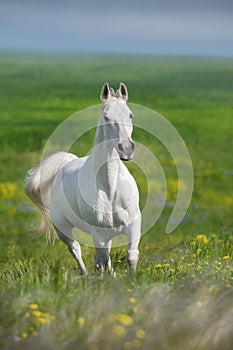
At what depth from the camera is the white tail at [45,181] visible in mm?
8648

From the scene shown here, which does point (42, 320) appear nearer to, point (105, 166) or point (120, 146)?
point (120, 146)

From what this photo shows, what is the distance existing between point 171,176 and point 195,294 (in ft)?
51.8

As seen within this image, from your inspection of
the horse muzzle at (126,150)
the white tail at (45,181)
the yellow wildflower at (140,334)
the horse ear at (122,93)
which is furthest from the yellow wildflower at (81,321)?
the white tail at (45,181)

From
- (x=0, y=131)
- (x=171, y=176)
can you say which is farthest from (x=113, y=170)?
(x=0, y=131)

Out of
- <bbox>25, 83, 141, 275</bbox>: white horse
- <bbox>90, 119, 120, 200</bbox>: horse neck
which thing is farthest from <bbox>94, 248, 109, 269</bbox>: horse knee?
<bbox>90, 119, 120, 200</bbox>: horse neck

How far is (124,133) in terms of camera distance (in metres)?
6.44

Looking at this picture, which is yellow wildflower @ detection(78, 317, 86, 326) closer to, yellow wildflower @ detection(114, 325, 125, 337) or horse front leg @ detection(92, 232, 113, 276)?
yellow wildflower @ detection(114, 325, 125, 337)

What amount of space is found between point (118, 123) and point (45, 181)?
249 centimetres

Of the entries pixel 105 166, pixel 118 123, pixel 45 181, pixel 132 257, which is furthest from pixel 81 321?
pixel 45 181

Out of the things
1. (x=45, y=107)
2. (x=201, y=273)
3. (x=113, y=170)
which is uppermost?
(x=113, y=170)

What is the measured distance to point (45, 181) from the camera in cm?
877

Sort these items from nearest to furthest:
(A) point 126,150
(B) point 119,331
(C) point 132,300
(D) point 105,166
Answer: (B) point 119,331, (C) point 132,300, (A) point 126,150, (D) point 105,166

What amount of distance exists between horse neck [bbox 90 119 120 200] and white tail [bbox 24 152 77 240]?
1607 mm

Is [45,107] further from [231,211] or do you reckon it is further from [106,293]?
[106,293]
